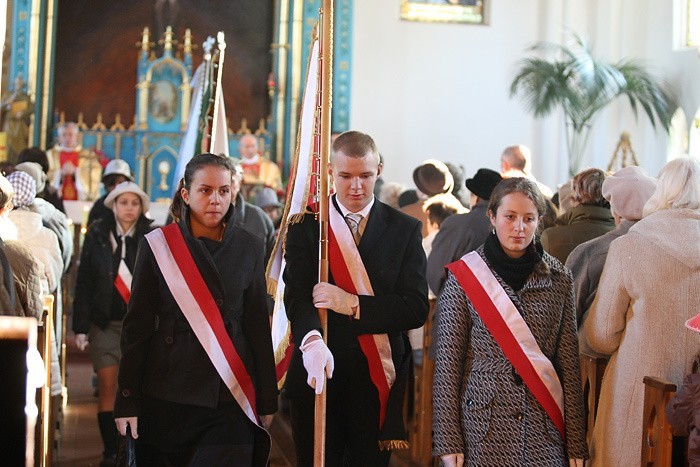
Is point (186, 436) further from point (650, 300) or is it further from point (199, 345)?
point (650, 300)

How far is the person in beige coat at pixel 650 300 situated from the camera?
4.64 metres

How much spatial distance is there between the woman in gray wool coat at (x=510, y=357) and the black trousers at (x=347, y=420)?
0.76ft

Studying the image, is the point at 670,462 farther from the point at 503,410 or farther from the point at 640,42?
the point at 640,42

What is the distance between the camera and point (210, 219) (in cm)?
427

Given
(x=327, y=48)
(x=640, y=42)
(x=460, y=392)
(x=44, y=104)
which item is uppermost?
(x=640, y=42)

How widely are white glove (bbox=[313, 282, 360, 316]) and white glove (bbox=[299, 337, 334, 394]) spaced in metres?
0.15

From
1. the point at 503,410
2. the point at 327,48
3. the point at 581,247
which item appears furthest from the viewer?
the point at 581,247

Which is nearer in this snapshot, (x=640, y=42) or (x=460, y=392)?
(x=460, y=392)

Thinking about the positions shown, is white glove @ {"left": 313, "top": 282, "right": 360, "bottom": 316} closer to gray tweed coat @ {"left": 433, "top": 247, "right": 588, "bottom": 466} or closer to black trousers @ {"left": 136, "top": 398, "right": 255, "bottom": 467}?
gray tweed coat @ {"left": 433, "top": 247, "right": 588, "bottom": 466}

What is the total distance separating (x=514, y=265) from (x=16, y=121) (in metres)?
11.8

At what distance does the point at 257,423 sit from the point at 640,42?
12.4 metres

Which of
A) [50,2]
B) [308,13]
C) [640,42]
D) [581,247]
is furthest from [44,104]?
[581,247]

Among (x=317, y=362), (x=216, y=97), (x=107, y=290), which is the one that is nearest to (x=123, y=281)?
(x=107, y=290)

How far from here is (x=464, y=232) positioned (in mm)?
6309
